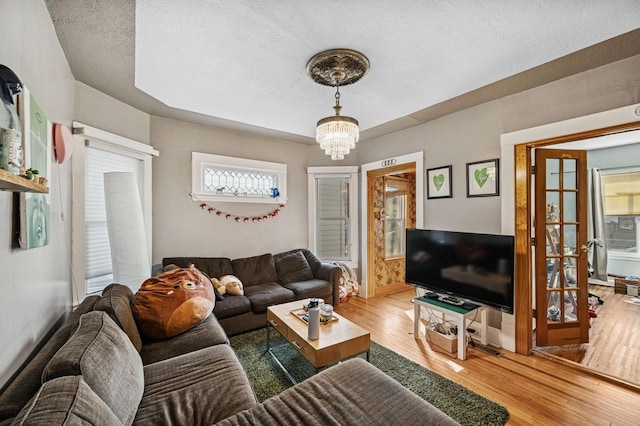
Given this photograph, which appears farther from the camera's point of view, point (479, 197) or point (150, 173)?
point (150, 173)

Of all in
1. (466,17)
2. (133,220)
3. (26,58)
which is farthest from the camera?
(133,220)

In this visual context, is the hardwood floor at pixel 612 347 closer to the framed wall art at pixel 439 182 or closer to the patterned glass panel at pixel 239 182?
the framed wall art at pixel 439 182

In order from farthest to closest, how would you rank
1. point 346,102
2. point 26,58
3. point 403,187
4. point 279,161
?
1. point 403,187
2. point 279,161
3. point 346,102
4. point 26,58

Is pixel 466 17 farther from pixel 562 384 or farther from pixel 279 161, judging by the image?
pixel 279 161

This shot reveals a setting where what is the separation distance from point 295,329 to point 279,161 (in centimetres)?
275

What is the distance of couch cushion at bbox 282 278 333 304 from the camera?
11.0 feet

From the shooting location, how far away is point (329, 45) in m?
1.83

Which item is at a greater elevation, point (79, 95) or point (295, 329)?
point (79, 95)

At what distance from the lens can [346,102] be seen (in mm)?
2809

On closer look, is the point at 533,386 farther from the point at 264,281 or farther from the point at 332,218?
the point at 332,218

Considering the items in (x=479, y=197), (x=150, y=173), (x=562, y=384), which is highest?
(x=150, y=173)

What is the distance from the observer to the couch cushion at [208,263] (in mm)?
3175

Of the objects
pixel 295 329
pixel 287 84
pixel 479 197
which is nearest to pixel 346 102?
pixel 287 84

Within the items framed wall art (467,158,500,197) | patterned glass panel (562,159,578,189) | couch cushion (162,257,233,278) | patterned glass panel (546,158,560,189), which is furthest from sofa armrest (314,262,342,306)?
patterned glass panel (562,159,578,189)
